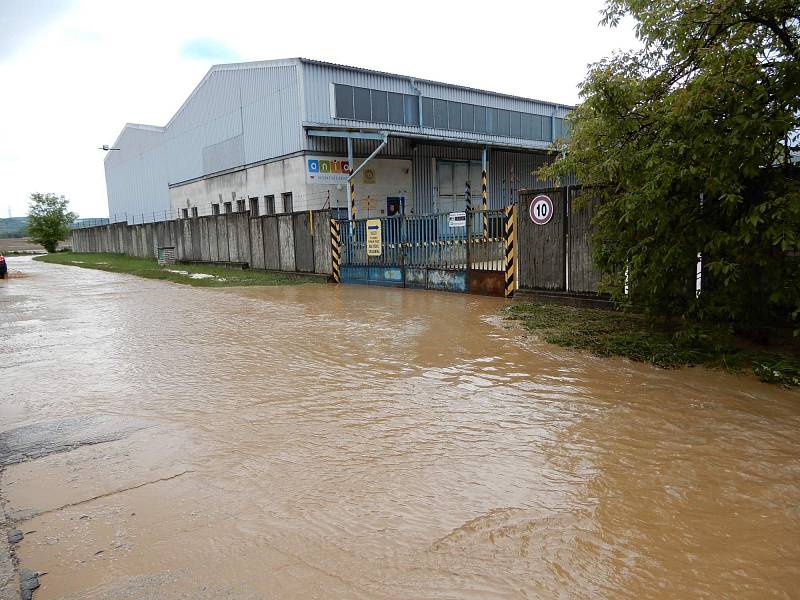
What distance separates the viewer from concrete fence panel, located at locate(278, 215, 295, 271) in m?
20.6

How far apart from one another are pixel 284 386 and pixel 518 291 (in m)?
6.90

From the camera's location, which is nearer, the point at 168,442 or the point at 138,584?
the point at 138,584

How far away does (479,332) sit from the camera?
9.18 m

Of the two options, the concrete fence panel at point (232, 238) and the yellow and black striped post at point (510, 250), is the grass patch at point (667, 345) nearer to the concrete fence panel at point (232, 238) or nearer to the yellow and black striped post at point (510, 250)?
the yellow and black striped post at point (510, 250)

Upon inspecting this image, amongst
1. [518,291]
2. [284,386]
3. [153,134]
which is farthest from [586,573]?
[153,134]

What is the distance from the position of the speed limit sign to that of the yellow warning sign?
5.92 meters

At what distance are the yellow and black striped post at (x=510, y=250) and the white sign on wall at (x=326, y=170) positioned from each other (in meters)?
14.1

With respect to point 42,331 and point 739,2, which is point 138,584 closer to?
point 739,2

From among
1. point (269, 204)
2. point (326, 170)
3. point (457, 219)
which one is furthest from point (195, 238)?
point (457, 219)

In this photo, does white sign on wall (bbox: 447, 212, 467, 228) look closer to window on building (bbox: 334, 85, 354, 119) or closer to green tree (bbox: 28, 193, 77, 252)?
window on building (bbox: 334, 85, 354, 119)

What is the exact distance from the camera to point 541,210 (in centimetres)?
1125

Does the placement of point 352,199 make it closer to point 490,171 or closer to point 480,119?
point 490,171

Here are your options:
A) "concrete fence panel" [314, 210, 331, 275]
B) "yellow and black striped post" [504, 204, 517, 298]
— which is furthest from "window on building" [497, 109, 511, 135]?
"yellow and black striped post" [504, 204, 517, 298]

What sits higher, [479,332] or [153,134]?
[153,134]
